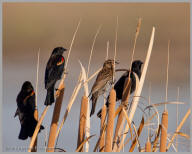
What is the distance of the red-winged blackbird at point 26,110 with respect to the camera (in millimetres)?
3459

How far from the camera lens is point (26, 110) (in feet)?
12.9

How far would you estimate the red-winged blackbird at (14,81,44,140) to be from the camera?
3459 mm

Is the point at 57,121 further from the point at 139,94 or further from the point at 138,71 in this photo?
the point at 138,71

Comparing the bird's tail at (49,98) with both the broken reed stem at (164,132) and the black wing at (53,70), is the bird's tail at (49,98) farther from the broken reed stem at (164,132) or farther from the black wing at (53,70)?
the broken reed stem at (164,132)

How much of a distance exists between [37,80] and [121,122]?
0.89m

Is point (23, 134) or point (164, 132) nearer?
point (164, 132)

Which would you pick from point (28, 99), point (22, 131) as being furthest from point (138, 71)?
point (22, 131)

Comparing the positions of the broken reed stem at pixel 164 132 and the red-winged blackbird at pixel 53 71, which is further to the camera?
the red-winged blackbird at pixel 53 71

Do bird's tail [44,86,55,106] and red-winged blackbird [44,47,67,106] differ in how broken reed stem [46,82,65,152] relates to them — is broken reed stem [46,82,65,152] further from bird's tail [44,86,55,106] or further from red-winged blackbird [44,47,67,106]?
red-winged blackbird [44,47,67,106]

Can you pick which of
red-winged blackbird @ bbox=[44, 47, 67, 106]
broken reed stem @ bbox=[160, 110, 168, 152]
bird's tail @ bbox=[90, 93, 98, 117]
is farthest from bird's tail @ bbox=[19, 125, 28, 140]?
bird's tail @ bbox=[90, 93, 98, 117]

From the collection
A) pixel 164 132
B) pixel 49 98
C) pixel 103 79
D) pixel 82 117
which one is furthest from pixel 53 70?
pixel 164 132

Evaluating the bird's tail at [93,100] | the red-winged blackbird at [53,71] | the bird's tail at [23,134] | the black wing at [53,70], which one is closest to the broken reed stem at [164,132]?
the bird's tail at [23,134]

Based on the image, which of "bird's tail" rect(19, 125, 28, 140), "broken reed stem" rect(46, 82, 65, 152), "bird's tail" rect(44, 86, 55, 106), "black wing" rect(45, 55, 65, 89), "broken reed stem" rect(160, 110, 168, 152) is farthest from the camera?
"black wing" rect(45, 55, 65, 89)

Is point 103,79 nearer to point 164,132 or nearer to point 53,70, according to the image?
point 53,70
